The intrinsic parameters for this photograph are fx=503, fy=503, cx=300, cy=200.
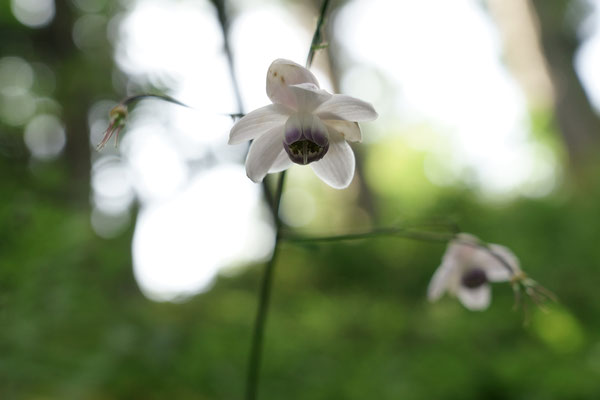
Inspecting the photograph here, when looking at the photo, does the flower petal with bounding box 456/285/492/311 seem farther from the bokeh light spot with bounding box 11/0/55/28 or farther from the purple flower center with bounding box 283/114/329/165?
the bokeh light spot with bounding box 11/0/55/28

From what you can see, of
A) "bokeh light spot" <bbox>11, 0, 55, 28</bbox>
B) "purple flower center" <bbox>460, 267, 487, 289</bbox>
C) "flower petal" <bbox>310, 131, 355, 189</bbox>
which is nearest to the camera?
"flower petal" <bbox>310, 131, 355, 189</bbox>

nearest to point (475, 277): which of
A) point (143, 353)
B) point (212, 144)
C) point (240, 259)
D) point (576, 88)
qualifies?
point (143, 353)

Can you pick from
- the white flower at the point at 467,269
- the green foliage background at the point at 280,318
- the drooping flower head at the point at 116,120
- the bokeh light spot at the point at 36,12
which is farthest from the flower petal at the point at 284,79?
the bokeh light spot at the point at 36,12

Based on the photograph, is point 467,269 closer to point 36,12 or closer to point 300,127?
point 300,127

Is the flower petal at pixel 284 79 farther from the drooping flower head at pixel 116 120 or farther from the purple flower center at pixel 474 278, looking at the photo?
the purple flower center at pixel 474 278

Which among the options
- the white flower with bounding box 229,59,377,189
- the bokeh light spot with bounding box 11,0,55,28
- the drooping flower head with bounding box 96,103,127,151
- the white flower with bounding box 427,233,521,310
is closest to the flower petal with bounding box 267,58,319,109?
the white flower with bounding box 229,59,377,189

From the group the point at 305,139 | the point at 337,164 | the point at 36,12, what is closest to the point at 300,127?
the point at 305,139
